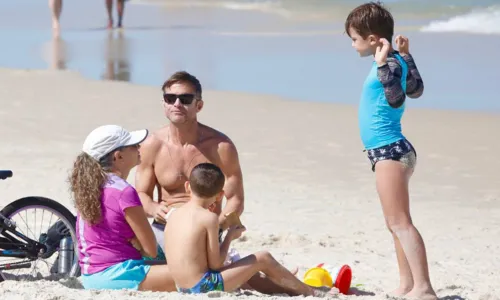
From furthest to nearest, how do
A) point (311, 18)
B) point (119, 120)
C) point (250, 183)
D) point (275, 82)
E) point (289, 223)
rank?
point (311, 18)
point (275, 82)
point (119, 120)
point (250, 183)
point (289, 223)

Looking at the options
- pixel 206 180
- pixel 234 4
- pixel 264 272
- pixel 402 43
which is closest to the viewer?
pixel 206 180

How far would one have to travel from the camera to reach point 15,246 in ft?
20.6

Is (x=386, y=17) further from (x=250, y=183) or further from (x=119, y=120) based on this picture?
(x=119, y=120)

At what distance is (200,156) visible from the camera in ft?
20.2

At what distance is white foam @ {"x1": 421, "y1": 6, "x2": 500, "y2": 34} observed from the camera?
23.9m

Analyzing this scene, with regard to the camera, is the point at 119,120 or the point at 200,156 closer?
the point at 200,156

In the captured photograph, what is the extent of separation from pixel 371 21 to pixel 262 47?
46.3ft

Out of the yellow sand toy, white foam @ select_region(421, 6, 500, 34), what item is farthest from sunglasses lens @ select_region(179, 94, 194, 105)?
white foam @ select_region(421, 6, 500, 34)

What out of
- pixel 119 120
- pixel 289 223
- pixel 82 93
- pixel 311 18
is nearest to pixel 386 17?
pixel 289 223

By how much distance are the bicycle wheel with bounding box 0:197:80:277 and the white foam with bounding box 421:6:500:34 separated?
18000 millimetres

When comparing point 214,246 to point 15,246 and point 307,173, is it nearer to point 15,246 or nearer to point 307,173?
point 15,246

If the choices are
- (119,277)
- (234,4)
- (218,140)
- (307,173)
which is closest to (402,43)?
(218,140)

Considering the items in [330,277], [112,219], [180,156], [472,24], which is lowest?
[330,277]

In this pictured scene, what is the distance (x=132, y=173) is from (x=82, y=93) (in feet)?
14.1
